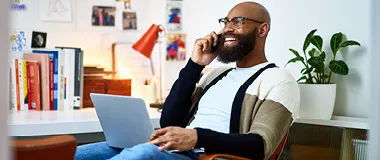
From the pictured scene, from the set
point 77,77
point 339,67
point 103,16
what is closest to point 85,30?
point 103,16

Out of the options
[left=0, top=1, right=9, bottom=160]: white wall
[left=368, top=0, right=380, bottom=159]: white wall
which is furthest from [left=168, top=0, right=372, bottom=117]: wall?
[left=0, top=1, right=9, bottom=160]: white wall

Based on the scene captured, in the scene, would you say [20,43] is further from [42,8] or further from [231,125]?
[231,125]

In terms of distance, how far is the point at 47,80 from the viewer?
2.75 m

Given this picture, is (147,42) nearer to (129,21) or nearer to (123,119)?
(129,21)

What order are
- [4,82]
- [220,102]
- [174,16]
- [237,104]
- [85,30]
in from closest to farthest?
1. [4,82]
2. [237,104]
3. [220,102]
4. [85,30]
5. [174,16]

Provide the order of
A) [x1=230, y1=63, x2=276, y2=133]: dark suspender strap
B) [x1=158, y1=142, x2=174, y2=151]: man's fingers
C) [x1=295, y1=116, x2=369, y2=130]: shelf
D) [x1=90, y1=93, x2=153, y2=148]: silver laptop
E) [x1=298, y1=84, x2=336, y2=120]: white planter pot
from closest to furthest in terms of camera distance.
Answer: [x1=158, y1=142, x2=174, y2=151]: man's fingers < [x1=90, y1=93, x2=153, y2=148]: silver laptop < [x1=230, y1=63, x2=276, y2=133]: dark suspender strap < [x1=295, y1=116, x2=369, y2=130]: shelf < [x1=298, y1=84, x2=336, y2=120]: white planter pot

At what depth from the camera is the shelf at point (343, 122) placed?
211cm

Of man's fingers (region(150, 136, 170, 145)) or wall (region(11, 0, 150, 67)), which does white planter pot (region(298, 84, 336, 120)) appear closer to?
man's fingers (region(150, 136, 170, 145))

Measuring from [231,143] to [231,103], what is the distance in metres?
0.34

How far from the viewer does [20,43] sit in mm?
2904

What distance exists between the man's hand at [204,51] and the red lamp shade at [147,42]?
0.77m

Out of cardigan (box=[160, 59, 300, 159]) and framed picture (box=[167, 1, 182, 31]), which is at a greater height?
framed picture (box=[167, 1, 182, 31])

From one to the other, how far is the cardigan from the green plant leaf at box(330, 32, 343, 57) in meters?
0.38

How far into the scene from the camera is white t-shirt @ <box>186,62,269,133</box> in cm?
209
